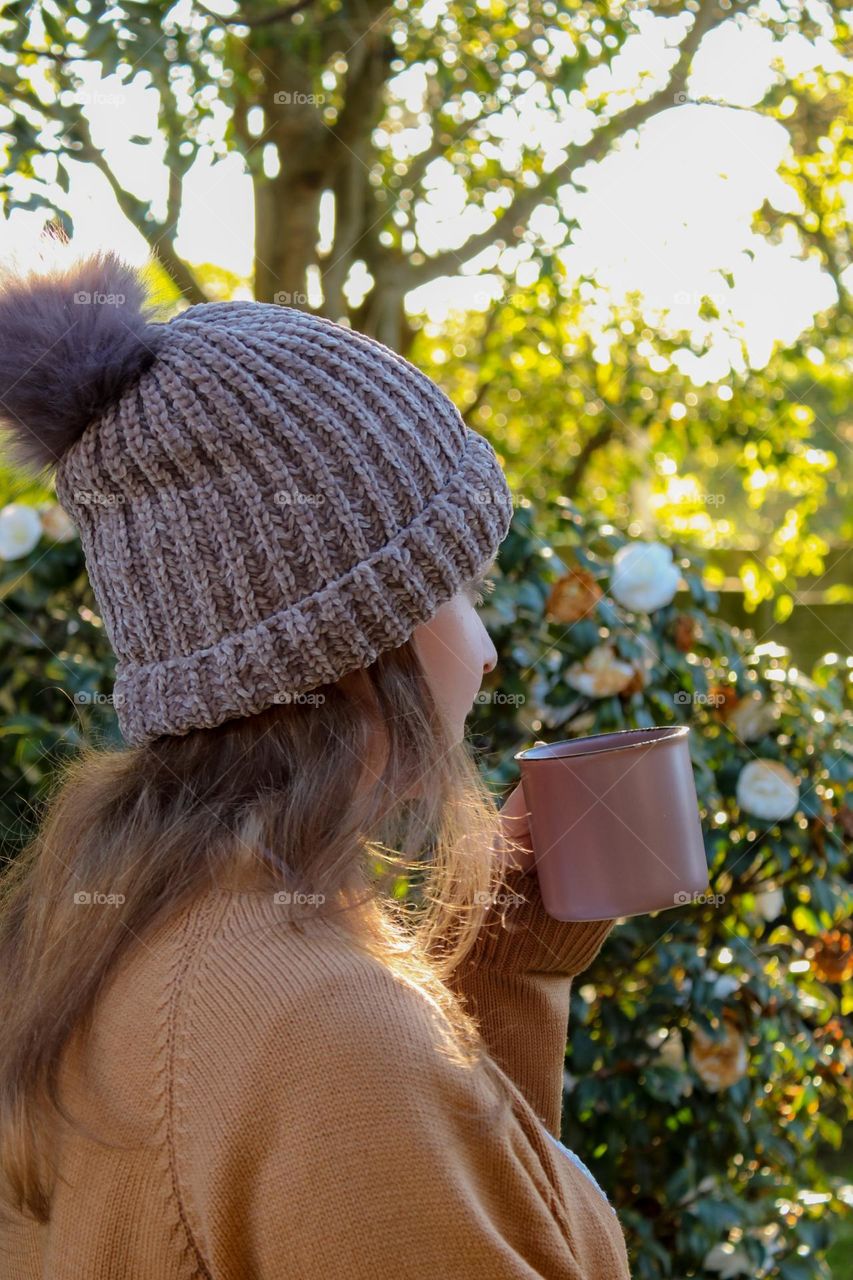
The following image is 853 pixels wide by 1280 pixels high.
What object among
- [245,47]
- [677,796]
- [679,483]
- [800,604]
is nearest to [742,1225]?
[677,796]

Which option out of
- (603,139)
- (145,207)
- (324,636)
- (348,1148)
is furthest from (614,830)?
(603,139)

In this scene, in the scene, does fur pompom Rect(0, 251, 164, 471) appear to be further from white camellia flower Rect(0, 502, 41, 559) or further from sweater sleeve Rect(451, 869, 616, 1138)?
white camellia flower Rect(0, 502, 41, 559)

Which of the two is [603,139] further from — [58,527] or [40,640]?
[40,640]

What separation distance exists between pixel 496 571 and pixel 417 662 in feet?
3.79

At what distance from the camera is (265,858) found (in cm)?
108

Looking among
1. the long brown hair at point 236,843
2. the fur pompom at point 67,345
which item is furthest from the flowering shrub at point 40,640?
the fur pompom at point 67,345

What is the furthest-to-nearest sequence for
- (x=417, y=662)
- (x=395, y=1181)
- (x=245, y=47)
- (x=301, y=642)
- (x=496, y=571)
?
(x=245, y=47) < (x=496, y=571) < (x=417, y=662) < (x=301, y=642) < (x=395, y=1181)

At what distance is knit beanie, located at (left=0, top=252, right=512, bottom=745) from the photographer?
1142 millimetres

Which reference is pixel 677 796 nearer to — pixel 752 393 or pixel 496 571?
pixel 496 571

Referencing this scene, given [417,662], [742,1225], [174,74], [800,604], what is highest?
[174,74]

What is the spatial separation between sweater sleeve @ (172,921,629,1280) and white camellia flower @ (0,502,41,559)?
175 centimetres

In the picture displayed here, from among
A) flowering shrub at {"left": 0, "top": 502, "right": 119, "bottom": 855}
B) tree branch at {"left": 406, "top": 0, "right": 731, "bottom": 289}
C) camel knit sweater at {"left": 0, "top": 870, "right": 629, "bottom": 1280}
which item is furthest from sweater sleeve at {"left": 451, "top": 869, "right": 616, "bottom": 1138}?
tree branch at {"left": 406, "top": 0, "right": 731, "bottom": 289}

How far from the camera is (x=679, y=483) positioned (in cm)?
479

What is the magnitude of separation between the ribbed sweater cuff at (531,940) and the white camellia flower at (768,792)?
827 mm
